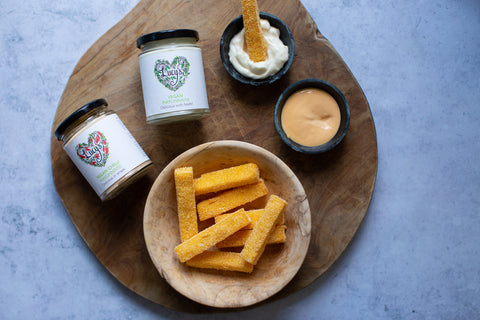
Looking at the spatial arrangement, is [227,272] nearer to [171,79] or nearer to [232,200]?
[232,200]

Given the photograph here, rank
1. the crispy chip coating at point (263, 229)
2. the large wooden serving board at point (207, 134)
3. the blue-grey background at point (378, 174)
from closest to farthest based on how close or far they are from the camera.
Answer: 1. the crispy chip coating at point (263, 229)
2. the large wooden serving board at point (207, 134)
3. the blue-grey background at point (378, 174)

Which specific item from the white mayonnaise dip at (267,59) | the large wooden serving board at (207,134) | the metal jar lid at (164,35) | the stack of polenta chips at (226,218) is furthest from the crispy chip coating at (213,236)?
the metal jar lid at (164,35)

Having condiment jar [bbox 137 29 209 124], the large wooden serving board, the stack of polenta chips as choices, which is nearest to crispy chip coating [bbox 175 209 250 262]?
the stack of polenta chips

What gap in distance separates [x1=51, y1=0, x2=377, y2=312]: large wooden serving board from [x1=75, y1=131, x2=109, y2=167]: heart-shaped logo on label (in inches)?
8.9

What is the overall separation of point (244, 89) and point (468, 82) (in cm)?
110

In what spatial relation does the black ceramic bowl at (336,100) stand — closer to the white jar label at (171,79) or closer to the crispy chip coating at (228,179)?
the crispy chip coating at (228,179)

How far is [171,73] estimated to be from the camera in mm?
1443

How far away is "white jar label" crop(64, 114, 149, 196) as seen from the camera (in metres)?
1.45

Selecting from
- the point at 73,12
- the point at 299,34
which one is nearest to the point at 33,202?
the point at 73,12

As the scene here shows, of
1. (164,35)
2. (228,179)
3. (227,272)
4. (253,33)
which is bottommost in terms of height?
(227,272)

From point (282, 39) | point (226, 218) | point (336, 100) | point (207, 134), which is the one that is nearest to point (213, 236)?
point (226, 218)

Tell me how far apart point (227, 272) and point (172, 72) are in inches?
31.7

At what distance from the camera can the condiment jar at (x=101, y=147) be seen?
4.78 feet

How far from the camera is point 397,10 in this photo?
1.85 meters
